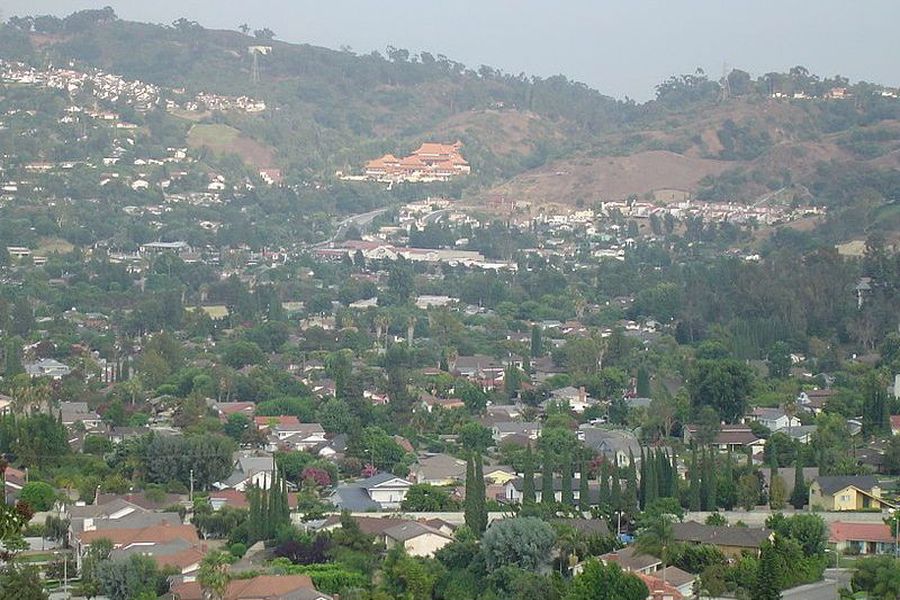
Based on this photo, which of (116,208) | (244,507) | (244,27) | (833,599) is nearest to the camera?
(833,599)

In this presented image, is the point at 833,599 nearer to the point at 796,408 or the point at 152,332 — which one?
the point at 796,408

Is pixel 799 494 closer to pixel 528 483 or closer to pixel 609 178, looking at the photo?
pixel 528 483

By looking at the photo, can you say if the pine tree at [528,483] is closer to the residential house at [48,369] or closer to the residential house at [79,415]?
the residential house at [79,415]

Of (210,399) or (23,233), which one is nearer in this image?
(210,399)

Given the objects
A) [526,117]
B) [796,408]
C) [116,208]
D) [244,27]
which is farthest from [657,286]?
[244,27]

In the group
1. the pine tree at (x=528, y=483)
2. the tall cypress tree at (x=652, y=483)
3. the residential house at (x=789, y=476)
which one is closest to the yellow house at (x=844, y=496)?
the residential house at (x=789, y=476)

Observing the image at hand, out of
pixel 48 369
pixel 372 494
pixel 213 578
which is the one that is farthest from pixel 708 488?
pixel 48 369
